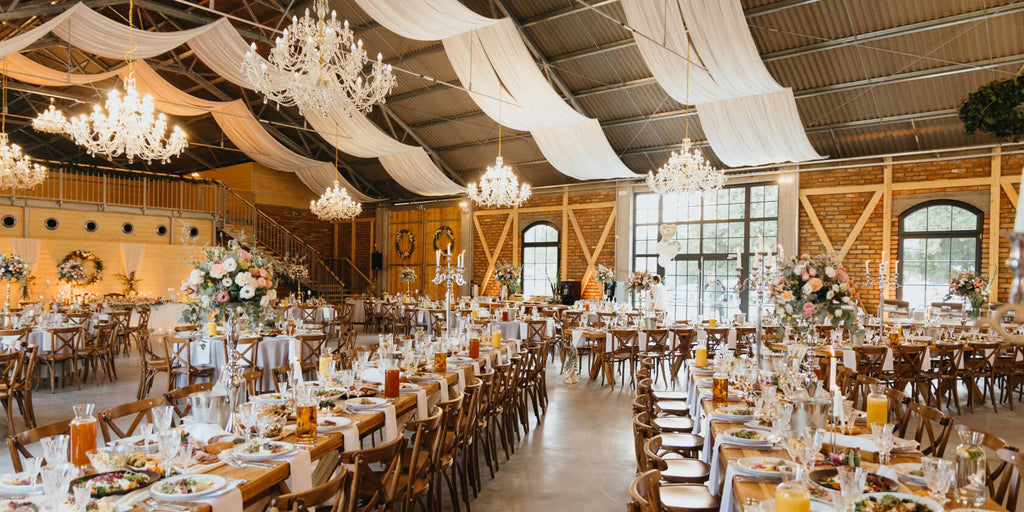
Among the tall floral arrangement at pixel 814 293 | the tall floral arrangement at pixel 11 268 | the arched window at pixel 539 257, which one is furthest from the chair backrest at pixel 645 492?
the arched window at pixel 539 257

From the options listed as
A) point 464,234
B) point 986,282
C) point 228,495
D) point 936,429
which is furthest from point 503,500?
point 464,234

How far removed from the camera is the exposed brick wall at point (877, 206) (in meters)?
10.7

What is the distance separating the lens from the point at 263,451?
257 centimetres

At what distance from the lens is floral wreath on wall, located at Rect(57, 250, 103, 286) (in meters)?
14.0

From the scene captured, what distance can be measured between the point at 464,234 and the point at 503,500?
13.8 meters

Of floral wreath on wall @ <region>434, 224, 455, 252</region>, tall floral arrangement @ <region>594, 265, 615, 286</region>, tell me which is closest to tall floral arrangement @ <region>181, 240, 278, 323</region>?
tall floral arrangement @ <region>594, 265, 615, 286</region>

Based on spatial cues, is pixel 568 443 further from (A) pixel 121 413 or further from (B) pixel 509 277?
(B) pixel 509 277

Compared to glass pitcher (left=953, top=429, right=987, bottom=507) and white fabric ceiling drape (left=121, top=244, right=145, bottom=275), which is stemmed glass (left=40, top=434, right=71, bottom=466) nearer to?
glass pitcher (left=953, top=429, right=987, bottom=507)

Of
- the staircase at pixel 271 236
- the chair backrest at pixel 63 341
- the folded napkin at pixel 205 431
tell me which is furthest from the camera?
the staircase at pixel 271 236

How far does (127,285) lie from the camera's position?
49.8ft

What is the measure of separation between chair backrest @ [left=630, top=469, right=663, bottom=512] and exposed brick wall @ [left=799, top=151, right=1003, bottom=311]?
33.9 feet

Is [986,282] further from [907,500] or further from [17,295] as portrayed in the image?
[17,295]

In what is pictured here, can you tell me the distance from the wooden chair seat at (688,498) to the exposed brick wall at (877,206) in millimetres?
9284

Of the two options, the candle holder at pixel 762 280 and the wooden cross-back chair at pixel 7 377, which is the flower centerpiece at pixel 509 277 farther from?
the wooden cross-back chair at pixel 7 377
